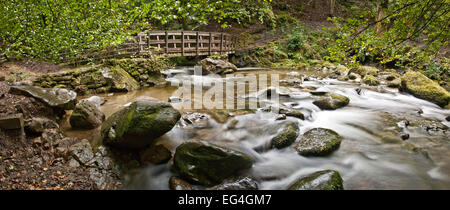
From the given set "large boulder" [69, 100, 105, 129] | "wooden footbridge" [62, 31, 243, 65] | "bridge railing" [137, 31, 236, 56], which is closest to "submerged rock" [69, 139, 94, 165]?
"large boulder" [69, 100, 105, 129]

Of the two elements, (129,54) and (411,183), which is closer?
(411,183)

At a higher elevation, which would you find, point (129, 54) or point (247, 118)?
point (129, 54)

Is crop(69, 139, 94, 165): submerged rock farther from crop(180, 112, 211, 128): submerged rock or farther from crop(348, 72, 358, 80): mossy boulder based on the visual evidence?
crop(348, 72, 358, 80): mossy boulder

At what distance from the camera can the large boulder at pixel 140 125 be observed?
361cm

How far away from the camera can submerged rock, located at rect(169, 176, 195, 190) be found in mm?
3322

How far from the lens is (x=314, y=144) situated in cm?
422

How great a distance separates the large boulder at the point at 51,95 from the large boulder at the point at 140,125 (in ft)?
5.71

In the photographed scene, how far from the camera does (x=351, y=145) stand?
4621mm

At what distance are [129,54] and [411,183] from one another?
9.98 m

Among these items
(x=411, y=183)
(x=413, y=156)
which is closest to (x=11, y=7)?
(x=411, y=183)

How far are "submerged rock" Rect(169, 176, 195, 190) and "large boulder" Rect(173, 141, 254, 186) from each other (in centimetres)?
9

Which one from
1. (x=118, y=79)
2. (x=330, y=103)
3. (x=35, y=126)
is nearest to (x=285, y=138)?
(x=330, y=103)

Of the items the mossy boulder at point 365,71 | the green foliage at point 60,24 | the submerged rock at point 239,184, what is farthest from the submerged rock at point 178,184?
the mossy boulder at point 365,71
